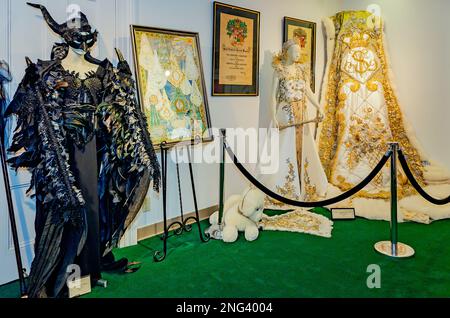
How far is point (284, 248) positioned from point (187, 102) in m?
1.45

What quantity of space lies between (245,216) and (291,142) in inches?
41.7

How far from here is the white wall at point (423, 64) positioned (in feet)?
14.1

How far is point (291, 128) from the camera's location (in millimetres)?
3906

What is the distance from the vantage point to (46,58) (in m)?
2.51

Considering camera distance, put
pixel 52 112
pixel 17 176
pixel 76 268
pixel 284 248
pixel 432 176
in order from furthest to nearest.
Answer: pixel 432 176
pixel 284 248
pixel 17 176
pixel 76 268
pixel 52 112

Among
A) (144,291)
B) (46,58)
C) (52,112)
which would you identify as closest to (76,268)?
(144,291)

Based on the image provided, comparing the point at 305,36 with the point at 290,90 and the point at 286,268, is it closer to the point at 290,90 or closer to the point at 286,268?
the point at 290,90

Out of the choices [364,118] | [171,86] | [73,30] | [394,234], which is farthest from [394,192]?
[73,30]

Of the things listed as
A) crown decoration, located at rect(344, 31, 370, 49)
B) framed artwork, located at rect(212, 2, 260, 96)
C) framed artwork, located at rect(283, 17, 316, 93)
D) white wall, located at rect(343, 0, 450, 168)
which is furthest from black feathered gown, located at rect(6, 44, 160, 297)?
white wall, located at rect(343, 0, 450, 168)

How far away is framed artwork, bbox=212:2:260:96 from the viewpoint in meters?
3.62

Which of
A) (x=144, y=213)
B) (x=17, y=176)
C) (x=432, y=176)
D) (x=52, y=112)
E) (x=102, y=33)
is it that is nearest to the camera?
(x=52, y=112)

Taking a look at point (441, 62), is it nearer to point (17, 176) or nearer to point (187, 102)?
point (187, 102)

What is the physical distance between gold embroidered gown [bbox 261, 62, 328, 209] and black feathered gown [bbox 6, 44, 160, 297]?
170 cm

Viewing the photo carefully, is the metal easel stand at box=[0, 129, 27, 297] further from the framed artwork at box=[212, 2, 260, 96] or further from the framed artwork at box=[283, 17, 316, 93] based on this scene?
the framed artwork at box=[283, 17, 316, 93]
